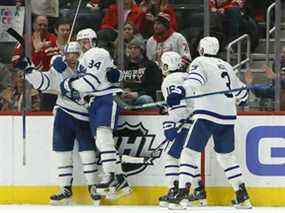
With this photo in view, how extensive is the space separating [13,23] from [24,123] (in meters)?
0.97

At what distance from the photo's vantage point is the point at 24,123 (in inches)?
451

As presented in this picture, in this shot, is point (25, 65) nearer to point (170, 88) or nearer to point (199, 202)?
point (170, 88)

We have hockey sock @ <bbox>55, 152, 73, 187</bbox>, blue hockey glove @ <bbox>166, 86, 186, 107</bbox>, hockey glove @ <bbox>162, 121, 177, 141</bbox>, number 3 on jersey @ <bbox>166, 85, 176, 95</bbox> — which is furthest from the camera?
hockey sock @ <bbox>55, 152, 73, 187</bbox>

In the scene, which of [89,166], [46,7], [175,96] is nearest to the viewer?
[175,96]

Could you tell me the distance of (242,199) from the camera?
35.8 ft

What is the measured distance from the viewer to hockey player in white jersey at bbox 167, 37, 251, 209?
10.9 metres

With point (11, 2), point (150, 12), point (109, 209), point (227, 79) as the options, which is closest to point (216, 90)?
point (227, 79)

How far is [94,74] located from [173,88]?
0.74 metres

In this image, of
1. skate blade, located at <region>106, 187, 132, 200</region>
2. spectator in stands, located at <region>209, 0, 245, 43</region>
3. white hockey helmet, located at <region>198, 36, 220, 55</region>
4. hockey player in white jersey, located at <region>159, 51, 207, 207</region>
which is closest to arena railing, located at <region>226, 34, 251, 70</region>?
spectator in stands, located at <region>209, 0, 245, 43</region>

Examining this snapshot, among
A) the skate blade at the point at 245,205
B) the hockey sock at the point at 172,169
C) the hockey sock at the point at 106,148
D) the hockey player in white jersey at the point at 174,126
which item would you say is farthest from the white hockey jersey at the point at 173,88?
the skate blade at the point at 245,205

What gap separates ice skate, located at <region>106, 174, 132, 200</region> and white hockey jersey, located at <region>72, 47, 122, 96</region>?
2.67 feet

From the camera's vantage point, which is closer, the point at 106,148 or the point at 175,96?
the point at 175,96

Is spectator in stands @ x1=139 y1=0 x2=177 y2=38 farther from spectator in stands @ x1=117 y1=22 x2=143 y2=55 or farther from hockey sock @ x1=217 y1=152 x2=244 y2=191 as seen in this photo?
hockey sock @ x1=217 y1=152 x2=244 y2=191

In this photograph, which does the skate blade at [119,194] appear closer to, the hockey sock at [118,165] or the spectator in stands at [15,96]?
the hockey sock at [118,165]
